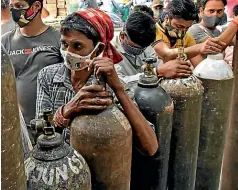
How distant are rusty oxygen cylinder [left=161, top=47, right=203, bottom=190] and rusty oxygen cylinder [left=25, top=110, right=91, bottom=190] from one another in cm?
73

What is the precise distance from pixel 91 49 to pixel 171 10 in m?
1.12

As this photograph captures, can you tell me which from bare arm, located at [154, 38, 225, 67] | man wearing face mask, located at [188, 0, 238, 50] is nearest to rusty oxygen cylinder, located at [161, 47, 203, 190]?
bare arm, located at [154, 38, 225, 67]

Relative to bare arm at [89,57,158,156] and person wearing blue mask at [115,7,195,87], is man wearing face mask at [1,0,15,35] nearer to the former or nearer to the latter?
person wearing blue mask at [115,7,195,87]

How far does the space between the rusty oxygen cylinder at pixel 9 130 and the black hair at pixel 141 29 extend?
3.85 feet

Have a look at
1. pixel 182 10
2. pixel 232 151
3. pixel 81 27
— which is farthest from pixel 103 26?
pixel 232 151

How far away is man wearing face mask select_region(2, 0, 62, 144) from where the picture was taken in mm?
1993

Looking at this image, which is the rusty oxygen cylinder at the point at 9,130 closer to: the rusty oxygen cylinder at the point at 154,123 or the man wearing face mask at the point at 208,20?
the rusty oxygen cylinder at the point at 154,123

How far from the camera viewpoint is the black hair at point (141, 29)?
1868 millimetres

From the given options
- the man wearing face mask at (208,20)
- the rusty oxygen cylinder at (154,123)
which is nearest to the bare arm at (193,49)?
the man wearing face mask at (208,20)

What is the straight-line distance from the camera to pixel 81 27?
4.75 ft

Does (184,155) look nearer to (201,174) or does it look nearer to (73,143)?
(201,174)

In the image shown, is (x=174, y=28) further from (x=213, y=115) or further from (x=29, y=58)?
(x=29, y=58)

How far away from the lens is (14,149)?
766mm

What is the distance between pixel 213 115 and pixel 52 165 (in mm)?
1136
